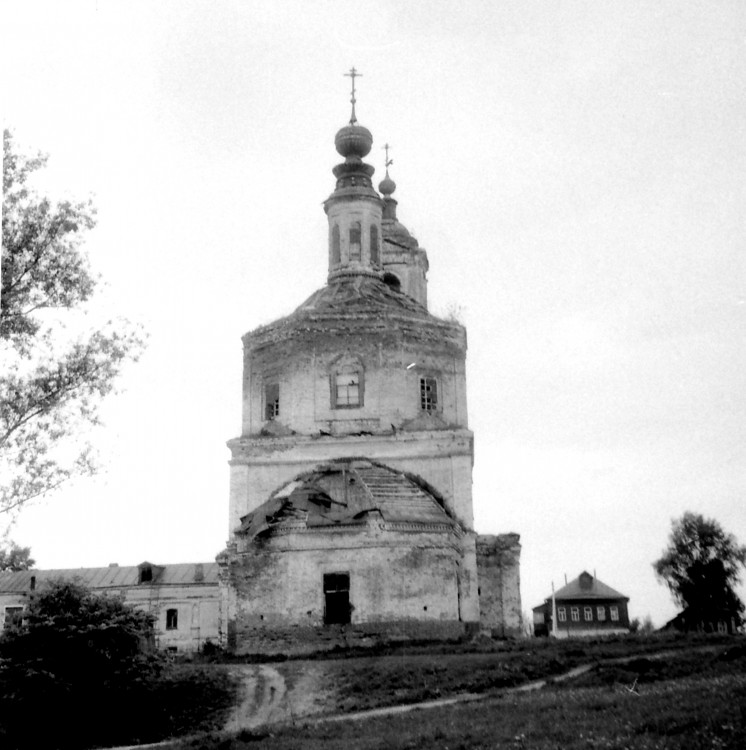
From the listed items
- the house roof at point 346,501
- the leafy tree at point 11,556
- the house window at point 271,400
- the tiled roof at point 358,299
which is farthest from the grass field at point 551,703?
the tiled roof at point 358,299

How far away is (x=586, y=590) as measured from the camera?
52.7 metres

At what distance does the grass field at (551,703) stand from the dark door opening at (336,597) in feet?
10.2

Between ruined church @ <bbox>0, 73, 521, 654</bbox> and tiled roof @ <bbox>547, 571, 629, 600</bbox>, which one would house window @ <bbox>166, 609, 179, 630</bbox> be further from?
tiled roof @ <bbox>547, 571, 629, 600</bbox>

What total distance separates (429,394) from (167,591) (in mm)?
15439

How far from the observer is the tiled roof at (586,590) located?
2057 inches

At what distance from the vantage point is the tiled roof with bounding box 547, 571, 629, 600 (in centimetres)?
5225

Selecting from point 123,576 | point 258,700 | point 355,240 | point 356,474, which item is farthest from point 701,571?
point 123,576

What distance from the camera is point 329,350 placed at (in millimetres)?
30438

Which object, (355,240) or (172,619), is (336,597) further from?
(172,619)

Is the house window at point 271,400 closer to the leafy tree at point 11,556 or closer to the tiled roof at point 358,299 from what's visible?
the tiled roof at point 358,299

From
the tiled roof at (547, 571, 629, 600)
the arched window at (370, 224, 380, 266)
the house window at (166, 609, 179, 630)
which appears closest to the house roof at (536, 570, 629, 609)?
the tiled roof at (547, 571, 629, 600)

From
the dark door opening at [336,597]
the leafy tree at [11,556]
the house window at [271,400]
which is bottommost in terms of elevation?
the dark door opening at [336,597]

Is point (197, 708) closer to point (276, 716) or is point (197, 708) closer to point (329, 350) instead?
point (276, 716)

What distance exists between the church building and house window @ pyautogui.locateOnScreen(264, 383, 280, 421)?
0.15 ft
